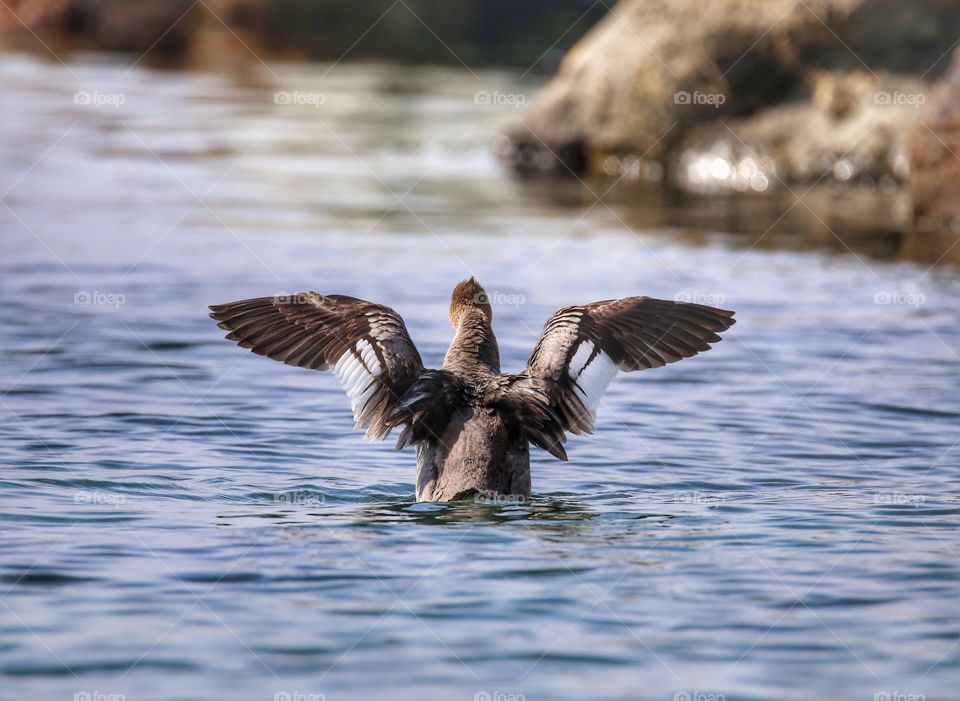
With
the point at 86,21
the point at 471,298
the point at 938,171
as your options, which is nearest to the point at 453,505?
the point at 471,298

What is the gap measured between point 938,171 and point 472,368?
10842 mm

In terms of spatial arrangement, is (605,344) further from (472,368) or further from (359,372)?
(359,372)

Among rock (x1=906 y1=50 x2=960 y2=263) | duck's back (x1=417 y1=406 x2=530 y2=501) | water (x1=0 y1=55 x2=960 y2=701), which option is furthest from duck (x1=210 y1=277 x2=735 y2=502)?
rock (x1=906 y1=50 x2=960 y2=263)

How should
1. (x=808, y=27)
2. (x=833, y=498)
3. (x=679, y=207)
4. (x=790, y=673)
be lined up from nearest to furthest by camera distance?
(x=790, y=673)
(x=833, y=498)
(x=679, y=207)
(x=808, y=27)

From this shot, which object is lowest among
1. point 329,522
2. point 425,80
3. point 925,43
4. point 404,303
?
point 329,522

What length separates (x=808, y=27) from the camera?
20.7 metres

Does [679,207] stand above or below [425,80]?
below

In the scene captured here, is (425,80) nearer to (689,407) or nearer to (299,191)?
(299,191)

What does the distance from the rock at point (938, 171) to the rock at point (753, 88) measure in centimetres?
257

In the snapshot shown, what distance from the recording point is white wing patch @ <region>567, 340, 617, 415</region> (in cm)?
796

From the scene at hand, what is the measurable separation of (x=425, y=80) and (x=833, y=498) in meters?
26.9


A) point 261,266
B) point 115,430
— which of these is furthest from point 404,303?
point 115,430

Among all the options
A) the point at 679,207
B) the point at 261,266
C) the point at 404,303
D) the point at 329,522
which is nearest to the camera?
the point at 329,522

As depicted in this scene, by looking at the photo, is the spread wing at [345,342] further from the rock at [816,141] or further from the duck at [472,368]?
the rock at [816,141]
